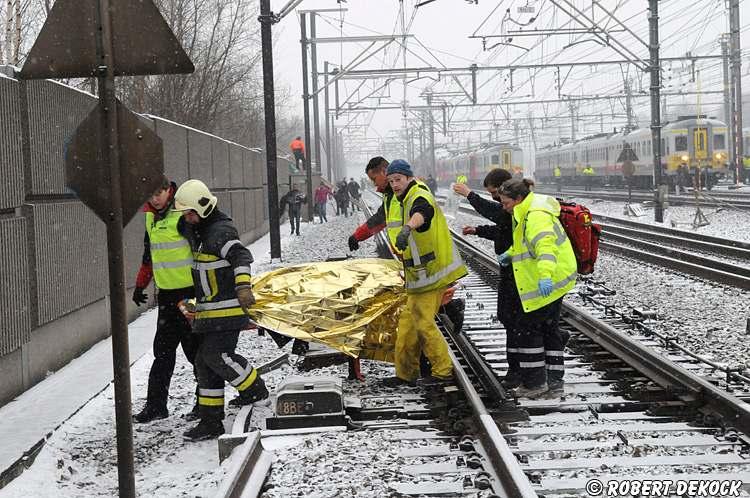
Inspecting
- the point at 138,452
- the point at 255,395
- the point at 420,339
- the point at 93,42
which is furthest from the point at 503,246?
the point at 93,42

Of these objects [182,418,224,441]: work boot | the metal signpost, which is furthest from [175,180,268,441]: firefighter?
the metal signpost

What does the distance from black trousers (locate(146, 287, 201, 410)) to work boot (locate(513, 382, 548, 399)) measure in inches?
99.8

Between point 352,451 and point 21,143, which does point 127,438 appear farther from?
point 21,143

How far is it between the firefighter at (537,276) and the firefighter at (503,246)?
96 millimetres

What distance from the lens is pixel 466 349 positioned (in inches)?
354

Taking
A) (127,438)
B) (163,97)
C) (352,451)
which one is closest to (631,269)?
(352,451)

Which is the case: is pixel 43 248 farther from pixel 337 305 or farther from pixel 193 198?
pixel 337 305

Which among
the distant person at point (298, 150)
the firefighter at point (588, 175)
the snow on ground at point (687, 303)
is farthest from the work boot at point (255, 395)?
the firefighter at point (588, 175)

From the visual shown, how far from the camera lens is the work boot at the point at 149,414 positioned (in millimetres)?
7125

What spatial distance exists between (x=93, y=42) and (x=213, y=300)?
2515mm

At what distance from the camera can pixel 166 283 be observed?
23.4 feet

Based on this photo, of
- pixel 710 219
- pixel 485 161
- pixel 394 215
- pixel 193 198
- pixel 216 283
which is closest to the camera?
pixel 193 198

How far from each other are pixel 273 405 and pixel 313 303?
87cm

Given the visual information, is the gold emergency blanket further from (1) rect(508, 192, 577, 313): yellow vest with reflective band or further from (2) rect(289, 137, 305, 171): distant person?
(2) rect(289, 137, 305, 171): distant person
